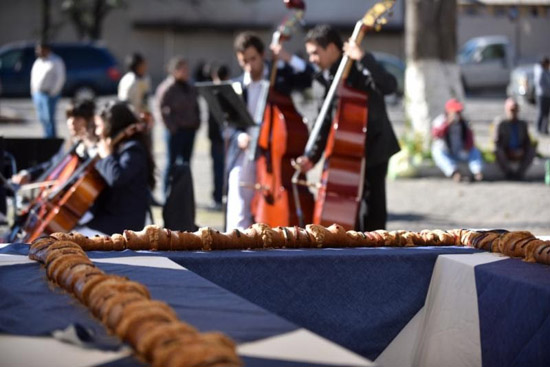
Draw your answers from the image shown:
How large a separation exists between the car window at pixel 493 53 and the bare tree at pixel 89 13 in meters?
12.1

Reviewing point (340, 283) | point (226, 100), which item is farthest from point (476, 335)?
point (226, 100)

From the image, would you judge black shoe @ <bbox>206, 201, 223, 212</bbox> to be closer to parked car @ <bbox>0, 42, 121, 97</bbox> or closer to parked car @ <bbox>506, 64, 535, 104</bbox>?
parked car @ <bbox>506, 64, 535, 104</bbox>

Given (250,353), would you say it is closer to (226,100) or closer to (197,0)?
(226,100)

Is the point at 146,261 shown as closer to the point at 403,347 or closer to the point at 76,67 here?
the point at 403,347

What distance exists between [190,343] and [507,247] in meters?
1.89

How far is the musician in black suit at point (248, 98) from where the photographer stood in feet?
26.4

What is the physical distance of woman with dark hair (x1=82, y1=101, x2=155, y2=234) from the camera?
704 centimetres

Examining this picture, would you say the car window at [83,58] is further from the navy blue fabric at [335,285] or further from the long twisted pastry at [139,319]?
the long twisted pastry at [139,319]

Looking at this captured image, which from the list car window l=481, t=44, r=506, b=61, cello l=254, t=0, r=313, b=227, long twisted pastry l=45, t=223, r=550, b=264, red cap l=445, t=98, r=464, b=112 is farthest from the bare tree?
long twisted pastry l=45, t=223, r=550, b=264

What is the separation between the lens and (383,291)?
3.68 metres

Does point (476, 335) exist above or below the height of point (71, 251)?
below

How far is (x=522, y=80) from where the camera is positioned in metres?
28.6

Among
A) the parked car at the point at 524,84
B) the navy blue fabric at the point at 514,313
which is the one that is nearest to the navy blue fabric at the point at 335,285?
the navy blue fabric at the point at 514,313

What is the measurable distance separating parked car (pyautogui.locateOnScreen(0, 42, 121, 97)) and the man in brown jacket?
59.6ft
